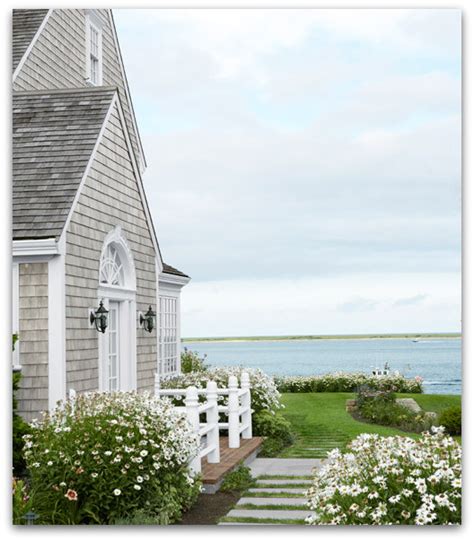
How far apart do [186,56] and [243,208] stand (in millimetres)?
1606

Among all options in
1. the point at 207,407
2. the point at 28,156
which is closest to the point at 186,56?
the point at 28,156

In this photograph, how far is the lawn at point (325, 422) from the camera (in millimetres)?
10113

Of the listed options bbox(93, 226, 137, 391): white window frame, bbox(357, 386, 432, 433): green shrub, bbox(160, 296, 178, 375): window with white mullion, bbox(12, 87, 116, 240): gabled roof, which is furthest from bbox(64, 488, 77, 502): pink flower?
bbox(160, 296, 178, 375): window with white mullion

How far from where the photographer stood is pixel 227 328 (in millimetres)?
7750

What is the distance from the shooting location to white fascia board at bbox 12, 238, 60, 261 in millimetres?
8273

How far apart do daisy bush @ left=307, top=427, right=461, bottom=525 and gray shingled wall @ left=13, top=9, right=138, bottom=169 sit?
6.10 metres

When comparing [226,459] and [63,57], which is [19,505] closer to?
[226,459]

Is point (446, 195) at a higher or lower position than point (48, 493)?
higher

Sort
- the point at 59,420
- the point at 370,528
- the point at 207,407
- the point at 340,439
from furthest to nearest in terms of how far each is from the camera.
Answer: the point at 340,439, the point at 207,407, the point at 59,420, the point at 370,528

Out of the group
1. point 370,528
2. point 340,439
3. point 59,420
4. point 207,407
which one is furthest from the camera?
point 340,439

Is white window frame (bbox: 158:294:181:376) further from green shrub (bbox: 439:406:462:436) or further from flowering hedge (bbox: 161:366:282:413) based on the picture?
green shrub (bbox: 439:406:462:436)

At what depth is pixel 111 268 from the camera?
396 inches

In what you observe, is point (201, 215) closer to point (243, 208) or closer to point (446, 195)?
point (243, 208)

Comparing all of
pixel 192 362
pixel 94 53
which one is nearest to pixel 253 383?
pixel 192 362
